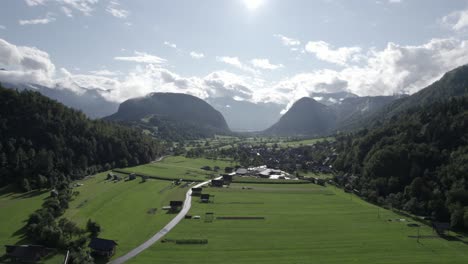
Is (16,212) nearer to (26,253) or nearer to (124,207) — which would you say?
(124,207)

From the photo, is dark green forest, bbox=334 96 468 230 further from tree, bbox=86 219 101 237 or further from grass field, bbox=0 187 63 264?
grass field, bbox=0 187 63 264

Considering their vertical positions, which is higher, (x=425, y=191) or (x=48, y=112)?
(x=48, y=112)

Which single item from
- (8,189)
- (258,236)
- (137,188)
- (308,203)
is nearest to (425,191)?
(308,203)

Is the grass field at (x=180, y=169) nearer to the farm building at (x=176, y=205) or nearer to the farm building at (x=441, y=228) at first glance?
the farm building at (x=176, y=205)

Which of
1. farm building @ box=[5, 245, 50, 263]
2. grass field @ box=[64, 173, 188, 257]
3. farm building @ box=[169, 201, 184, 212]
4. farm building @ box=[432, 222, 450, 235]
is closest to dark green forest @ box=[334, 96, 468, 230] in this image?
farm building @ box=[432, 222, 450, 235]

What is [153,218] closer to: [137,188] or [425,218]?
[137,188]
